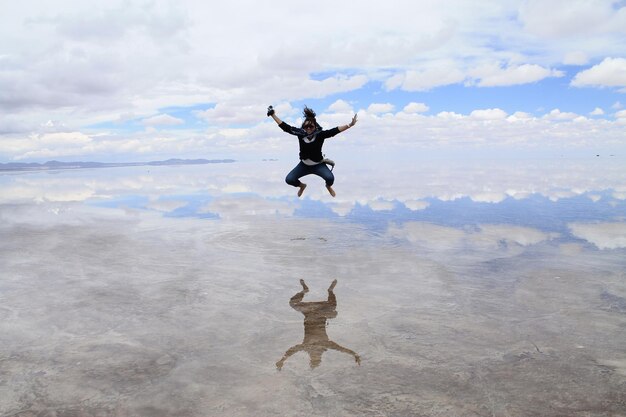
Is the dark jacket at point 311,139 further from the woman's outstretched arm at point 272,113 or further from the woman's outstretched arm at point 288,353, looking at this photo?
the woman's outstretched arm at point 288,353

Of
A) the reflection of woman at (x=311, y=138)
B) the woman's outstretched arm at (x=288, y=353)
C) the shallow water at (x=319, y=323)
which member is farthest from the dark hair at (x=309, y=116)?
the woman's outstretched arm at (x=288, y=353)

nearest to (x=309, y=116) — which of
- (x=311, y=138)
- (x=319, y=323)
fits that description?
(x=311, y=138)

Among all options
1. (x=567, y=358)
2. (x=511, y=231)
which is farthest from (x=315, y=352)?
(x=511, y=231)

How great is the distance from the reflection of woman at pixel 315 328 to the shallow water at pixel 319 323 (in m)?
0.03

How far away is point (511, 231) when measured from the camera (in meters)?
14.0

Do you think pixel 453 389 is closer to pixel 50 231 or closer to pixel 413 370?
pixel 413 370

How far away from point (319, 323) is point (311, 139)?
18.1 ft

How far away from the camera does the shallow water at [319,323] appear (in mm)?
4777

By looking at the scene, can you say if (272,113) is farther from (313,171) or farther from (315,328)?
(315,328)

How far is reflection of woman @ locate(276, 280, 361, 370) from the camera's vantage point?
575 centimetres

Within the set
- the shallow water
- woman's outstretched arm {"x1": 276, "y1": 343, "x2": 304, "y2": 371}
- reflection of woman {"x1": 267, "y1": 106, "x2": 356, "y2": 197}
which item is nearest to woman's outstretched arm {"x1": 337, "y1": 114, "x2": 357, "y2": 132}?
reflection of woman {"x1": 267, "y1": 106, "x2": 356, "y2": 197}

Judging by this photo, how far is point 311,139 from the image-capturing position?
442 inches

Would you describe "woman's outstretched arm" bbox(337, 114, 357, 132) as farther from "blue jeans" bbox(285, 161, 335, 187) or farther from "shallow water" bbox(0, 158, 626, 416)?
"shallow water" bbox(0, 158, 626, 416)

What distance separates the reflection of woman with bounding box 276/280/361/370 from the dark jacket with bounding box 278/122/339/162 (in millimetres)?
3928
